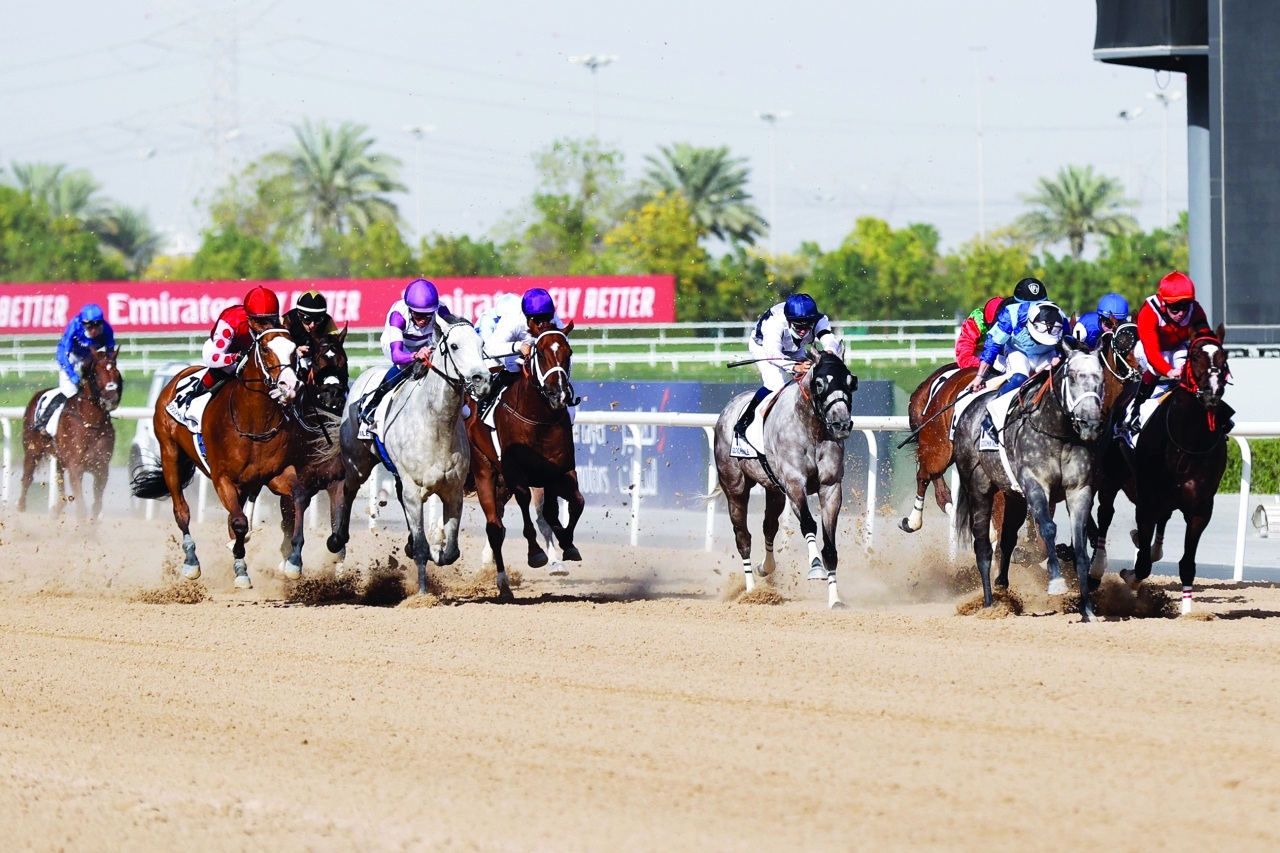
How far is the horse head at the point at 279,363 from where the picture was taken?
404 inches

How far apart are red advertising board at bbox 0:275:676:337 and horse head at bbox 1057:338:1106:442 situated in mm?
30028

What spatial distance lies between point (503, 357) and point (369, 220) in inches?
2499

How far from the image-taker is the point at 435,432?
998 cm

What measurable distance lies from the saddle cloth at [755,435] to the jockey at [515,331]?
4.41 feet

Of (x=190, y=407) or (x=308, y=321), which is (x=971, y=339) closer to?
(x=308, y=321)

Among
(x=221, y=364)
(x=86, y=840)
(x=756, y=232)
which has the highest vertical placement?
(x=756, y=232)

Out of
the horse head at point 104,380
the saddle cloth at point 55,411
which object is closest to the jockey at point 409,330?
the horse head at point 104,380

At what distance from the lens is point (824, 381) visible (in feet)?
31.9

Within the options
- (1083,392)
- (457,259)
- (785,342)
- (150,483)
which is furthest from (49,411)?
(457,259)

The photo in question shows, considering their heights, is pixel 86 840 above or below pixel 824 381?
below

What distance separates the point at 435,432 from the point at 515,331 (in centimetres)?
94

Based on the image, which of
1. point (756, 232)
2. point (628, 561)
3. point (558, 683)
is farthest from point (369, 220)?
point (558, 683)

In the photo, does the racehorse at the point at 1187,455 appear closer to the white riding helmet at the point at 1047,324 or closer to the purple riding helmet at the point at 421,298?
the white riding helmet at the point at 1047,324

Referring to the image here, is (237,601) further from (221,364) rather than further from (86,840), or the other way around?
(86,840)
